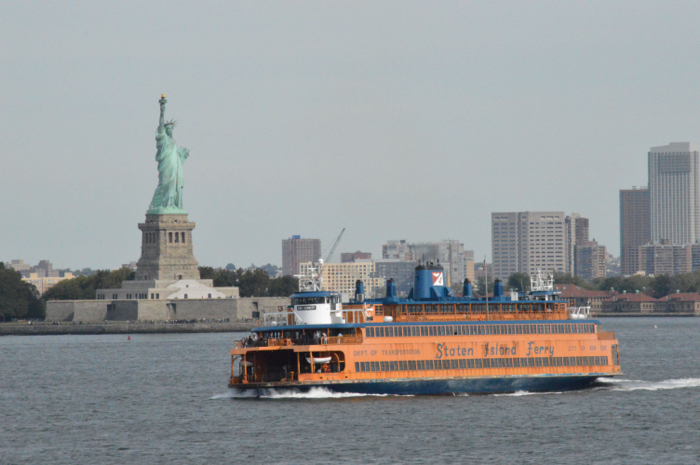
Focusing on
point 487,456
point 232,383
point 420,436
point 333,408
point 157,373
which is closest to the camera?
point 487,456

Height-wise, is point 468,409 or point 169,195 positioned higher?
point 169,195

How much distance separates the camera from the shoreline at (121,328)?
161 m

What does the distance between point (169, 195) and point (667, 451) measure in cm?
12863

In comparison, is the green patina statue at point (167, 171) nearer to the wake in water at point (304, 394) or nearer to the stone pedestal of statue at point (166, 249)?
the stone pedestal of statue at point (166, 249)

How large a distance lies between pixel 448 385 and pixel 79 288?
141 m

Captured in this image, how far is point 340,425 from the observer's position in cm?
5388

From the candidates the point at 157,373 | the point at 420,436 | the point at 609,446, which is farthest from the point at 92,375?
the point at 609,446

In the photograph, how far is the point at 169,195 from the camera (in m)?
172

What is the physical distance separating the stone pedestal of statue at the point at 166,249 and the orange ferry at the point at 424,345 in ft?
354

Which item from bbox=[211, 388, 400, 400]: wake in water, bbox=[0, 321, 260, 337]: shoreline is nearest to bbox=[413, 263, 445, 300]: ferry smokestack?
bbox=[211, 388, 400, 400]: wake in water

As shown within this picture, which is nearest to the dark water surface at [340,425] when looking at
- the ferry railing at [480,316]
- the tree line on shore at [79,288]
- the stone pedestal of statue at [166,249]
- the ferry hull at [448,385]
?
the ferry hull at [448,385]

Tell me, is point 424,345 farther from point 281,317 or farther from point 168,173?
point 168,173

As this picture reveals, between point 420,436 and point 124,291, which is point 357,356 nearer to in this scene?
point 420,436

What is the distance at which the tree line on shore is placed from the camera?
594 feet
